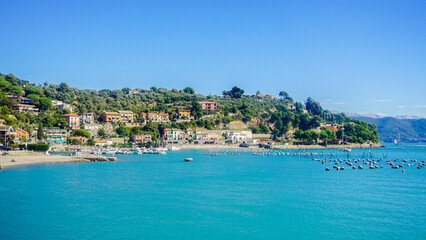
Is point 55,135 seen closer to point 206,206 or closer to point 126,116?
point 126,116

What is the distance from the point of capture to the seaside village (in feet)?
240

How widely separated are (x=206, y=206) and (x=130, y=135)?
2514 inches

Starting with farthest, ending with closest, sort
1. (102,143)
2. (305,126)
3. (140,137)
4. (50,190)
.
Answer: (305,126)
(140,137)
(102,143)
(50,190)

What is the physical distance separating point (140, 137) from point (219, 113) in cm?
3386

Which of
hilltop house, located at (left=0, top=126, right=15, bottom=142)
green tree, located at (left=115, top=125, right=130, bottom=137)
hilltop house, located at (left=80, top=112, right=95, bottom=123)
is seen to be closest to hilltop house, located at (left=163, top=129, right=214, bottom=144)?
green tree, located at (left=115, top=125, right=130, bottom=137)

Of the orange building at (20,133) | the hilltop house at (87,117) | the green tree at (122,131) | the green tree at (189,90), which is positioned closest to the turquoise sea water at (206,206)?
the orange building at (20,133)

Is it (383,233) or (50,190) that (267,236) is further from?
(50,190)

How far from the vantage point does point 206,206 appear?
910 inches

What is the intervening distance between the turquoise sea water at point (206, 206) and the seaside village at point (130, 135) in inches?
1461

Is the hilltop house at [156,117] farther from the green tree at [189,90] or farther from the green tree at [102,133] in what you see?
the green tree at [189,90]

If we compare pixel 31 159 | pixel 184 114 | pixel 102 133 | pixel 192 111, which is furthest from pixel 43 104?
pixel 31 159

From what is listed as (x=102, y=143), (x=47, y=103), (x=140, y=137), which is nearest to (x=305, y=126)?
(x=140, y=137)

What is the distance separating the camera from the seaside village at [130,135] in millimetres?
73250

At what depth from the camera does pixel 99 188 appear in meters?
28.9
